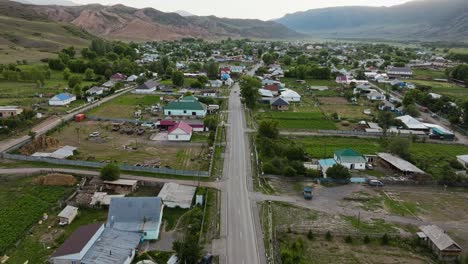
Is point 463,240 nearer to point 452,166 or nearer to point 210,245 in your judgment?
point 452,166

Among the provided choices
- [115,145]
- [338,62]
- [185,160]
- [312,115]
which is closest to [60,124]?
[115,145]

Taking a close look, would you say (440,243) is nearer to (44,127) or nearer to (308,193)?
(308,193)

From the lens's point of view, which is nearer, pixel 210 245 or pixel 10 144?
pixel 210 245

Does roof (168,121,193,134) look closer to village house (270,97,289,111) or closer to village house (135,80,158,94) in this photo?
village house (270,97,289,111)

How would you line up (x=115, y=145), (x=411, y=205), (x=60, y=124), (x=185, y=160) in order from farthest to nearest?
1. (x=60, y=124)
2. (x=115, y=145)
3. (x=185, y=160)
4. (x=411, y=205)

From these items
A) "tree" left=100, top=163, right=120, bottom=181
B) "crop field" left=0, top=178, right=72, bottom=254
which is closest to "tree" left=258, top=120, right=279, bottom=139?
"tree" left=100, top=163, right=120, bottom=181

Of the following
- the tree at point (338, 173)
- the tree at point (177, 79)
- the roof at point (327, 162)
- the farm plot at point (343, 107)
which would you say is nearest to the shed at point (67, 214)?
the tree at point (338, 173)
